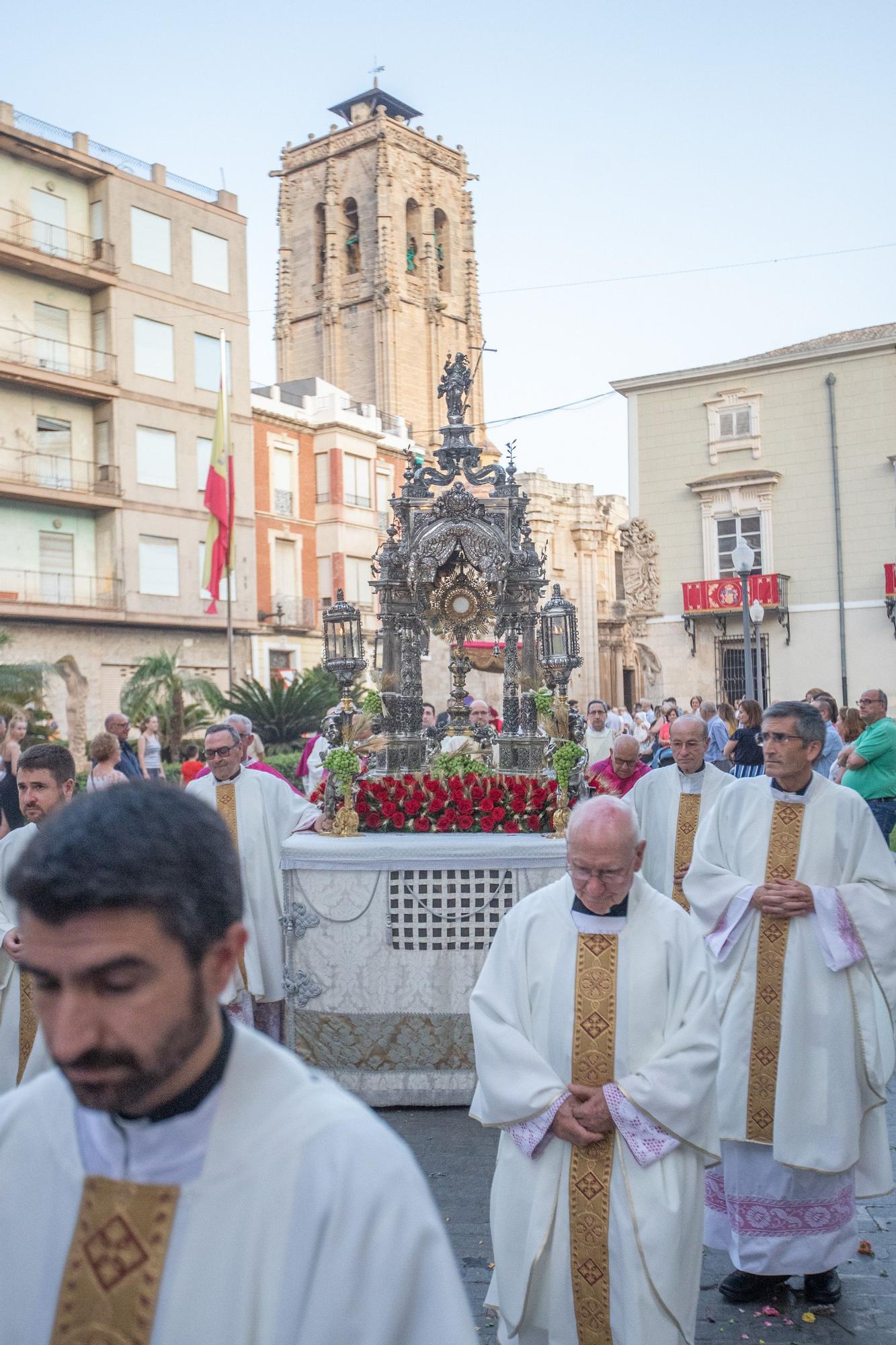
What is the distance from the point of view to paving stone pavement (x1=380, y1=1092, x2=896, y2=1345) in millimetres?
3904

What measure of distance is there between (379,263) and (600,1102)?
4679 centimetres

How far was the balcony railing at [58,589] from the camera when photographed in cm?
2598

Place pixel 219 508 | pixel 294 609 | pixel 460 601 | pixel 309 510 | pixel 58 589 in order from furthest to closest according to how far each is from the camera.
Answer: pixel 309 510 < pixel 294 609 < pixel 58 589 < pixel 219 508 < pixel 460 601

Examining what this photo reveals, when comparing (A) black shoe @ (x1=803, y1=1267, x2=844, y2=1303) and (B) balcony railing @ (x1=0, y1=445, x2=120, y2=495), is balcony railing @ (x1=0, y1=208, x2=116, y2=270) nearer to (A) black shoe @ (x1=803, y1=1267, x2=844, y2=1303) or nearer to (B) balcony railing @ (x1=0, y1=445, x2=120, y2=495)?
(B) balcony railing @ (x1=0, y1=445, x2=120, y2=495)

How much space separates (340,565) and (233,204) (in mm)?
10391

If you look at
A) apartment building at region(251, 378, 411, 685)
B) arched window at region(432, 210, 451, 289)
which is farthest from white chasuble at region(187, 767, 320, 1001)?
arched window at region(432, 210, 451, 289)

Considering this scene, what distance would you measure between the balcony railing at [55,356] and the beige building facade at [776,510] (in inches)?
487

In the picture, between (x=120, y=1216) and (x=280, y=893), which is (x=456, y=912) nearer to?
(x=280, y=893)

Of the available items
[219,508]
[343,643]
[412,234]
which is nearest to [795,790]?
[343,643]

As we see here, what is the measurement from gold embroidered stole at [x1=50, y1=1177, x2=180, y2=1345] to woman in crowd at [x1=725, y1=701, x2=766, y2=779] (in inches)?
356

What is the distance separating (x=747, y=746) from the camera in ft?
33.5

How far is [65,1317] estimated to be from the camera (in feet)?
4.88

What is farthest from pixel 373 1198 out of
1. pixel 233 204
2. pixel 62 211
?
pixel 233 204

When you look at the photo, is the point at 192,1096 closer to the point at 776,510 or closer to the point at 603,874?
the point at 603,874
